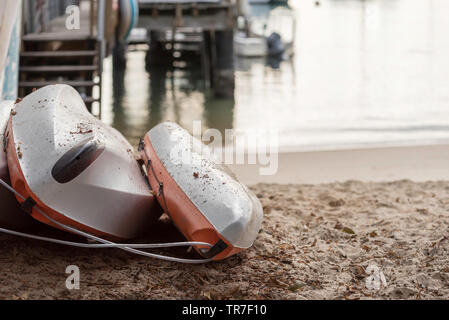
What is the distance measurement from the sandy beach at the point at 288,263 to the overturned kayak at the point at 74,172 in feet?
0.74

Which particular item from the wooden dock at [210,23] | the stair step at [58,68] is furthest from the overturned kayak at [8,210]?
the wooden dock at [210,23]

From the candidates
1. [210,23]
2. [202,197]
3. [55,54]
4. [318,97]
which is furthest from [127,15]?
[202,197]

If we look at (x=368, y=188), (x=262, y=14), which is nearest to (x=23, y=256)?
(x=368, y=188)

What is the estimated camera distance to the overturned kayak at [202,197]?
10.5 feet

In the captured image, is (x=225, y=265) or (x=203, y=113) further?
(x=203, y=113)

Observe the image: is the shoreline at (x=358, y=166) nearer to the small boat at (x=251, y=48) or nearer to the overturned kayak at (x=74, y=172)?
the overturned kayak at (x=74, y=172)

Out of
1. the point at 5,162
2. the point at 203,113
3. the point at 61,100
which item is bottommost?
the point at 203,113

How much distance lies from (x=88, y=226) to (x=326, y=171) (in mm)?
3698

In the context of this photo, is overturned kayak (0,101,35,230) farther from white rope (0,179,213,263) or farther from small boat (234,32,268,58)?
small boat (234,32,268,58)

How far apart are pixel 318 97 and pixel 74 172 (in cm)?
Result: 1292

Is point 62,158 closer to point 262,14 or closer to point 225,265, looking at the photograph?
point 225,265

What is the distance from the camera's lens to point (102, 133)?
139 inches

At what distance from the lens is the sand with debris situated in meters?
3.12

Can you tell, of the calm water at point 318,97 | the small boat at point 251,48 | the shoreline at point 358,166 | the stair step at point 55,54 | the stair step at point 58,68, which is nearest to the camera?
the shoreline at point 358,166
